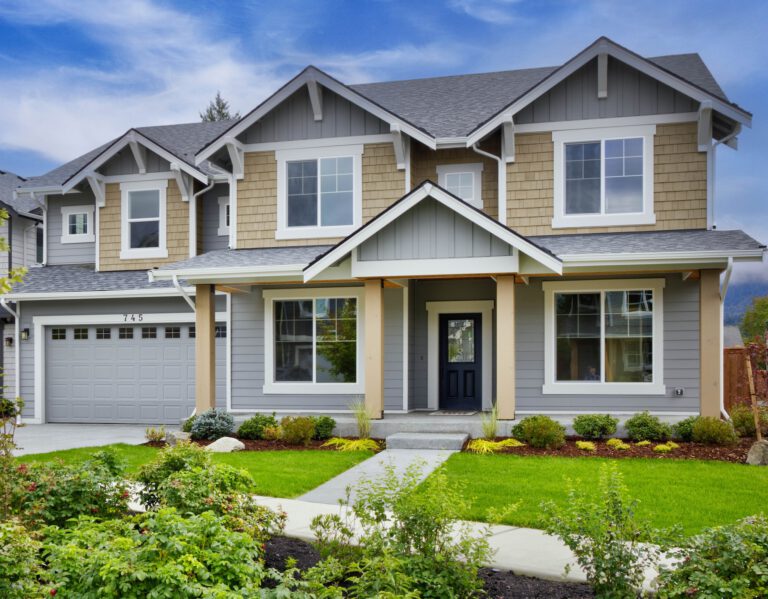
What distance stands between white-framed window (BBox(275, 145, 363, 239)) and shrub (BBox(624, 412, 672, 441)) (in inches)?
251

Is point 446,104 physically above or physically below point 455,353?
above

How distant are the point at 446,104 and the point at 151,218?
739 centimetres

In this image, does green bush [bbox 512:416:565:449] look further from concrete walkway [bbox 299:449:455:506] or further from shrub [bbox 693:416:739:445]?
shrub [bbox 693:416:739:445]

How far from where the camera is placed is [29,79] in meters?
29.2

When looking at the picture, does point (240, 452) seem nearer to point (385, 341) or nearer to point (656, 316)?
point (385, 341)

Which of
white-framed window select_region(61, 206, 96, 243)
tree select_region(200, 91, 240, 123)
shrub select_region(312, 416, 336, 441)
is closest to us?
shrub select_region(312, 416, 336, 441)

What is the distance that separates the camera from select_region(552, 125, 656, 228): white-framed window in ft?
43.8

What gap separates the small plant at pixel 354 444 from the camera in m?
11.9

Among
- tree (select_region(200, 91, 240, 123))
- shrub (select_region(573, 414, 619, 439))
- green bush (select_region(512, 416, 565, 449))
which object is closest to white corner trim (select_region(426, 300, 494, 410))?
shrub (select_region(573, 414, 619, 439))

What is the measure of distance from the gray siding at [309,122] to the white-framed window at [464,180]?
4.85 feet

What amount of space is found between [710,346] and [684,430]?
1460mm

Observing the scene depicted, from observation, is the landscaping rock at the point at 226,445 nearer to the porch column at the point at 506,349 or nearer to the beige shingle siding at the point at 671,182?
the porch column at the point at 506,349

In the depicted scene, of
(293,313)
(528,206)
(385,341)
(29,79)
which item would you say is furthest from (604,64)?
(29,79)

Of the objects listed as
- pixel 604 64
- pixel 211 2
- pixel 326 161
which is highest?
pixel 211 2
